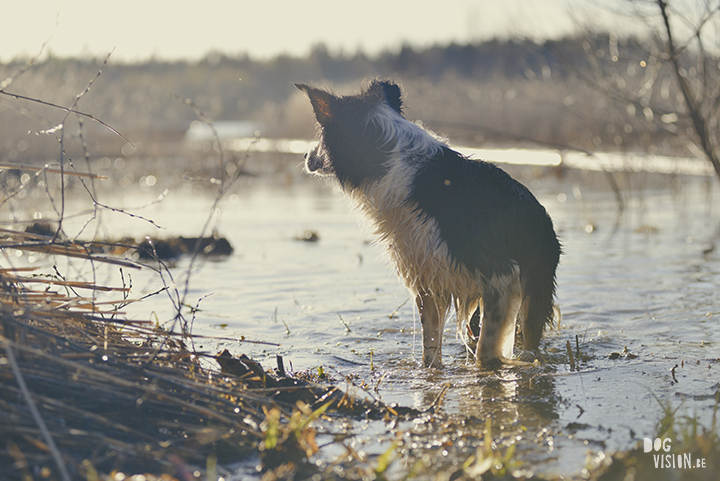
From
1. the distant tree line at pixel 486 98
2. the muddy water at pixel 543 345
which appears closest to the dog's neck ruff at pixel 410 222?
the muddy water at pixel 543 345

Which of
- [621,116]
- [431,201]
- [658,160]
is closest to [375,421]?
[431,201]

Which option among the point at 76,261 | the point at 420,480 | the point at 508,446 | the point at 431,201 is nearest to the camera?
the point at 420,480

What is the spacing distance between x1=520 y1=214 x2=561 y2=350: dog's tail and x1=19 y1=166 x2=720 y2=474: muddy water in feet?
1.24

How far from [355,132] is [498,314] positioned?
5.22ft

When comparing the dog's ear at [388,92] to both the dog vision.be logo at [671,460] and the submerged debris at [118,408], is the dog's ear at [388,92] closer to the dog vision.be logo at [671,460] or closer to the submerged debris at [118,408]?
the submerged debris at [118,408]

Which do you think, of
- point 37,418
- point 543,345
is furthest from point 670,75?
point 37,418

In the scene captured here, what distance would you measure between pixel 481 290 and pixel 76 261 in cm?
596

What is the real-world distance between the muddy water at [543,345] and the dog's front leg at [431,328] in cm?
11

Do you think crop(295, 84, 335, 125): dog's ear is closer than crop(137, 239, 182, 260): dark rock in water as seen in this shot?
Yes

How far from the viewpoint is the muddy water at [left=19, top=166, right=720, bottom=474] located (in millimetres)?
3248

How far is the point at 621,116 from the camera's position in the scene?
1150 cm

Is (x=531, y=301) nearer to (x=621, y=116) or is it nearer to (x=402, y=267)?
(x=402, y=267)

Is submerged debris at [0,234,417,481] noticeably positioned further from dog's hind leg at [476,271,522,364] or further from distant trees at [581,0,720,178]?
distant trees at [581,0,720,178]

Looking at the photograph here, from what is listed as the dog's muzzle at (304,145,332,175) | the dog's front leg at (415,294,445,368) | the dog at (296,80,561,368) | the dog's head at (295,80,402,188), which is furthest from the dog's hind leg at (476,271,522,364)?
the dog's muzzle at (304,145,332,175)
